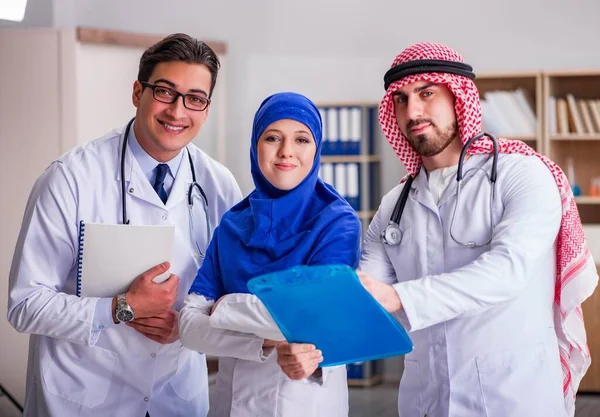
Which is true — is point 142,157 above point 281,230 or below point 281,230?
above

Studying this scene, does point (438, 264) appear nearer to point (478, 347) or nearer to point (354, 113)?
point (478, 347)

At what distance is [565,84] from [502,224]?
3.94m

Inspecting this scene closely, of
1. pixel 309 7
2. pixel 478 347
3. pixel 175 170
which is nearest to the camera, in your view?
pixel 478 347

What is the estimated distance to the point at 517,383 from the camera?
5.59 ft

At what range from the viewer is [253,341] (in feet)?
5.32

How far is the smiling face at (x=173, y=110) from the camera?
2021 mm

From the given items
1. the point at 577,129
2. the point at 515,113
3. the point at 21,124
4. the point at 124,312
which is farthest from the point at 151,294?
the point at 577,129

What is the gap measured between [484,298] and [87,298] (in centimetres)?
95

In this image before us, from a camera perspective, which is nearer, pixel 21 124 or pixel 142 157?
pixel 142 157

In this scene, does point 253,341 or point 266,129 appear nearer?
point 253,341

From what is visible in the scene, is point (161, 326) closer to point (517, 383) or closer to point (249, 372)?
point (249, 372)

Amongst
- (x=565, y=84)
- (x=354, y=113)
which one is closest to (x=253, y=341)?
(x=354, y=113)

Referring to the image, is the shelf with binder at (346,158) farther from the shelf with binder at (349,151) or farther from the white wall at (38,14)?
the white wall at (38,14)

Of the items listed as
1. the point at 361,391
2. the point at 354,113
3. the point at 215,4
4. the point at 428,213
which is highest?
the point at 215,4
